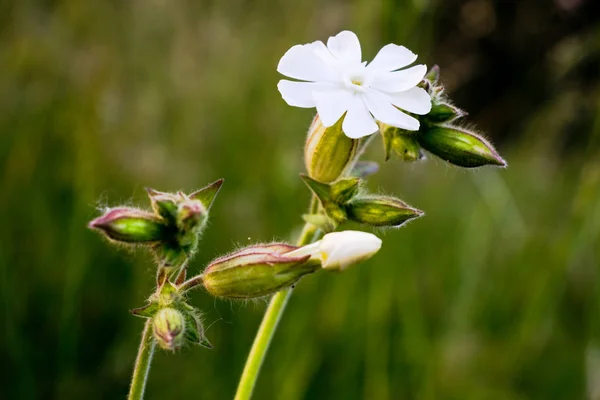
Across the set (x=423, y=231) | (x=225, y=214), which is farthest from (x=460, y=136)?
(x=423, y=231)

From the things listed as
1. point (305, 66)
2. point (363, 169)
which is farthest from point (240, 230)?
point (305, 66)

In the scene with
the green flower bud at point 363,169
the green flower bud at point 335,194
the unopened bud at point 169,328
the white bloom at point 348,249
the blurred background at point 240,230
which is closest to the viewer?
the unopened bud at point 169,328

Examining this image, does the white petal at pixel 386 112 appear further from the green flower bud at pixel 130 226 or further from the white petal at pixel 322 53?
the green flower bud at pixel 130 226

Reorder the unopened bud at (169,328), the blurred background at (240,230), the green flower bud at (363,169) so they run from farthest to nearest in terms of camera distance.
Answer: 1. the blurred background at (240,230)
2. the green flower bud at (363,169)
3. the unopened bud at (169,328)

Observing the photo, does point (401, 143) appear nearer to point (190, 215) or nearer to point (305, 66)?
point (305, 66)

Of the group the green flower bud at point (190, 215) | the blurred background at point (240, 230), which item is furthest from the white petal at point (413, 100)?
the blurred background at point (240, 230)

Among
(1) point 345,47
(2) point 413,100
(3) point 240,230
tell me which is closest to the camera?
(2) point 413,100

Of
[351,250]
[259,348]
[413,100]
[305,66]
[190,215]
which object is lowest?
[259,348]
